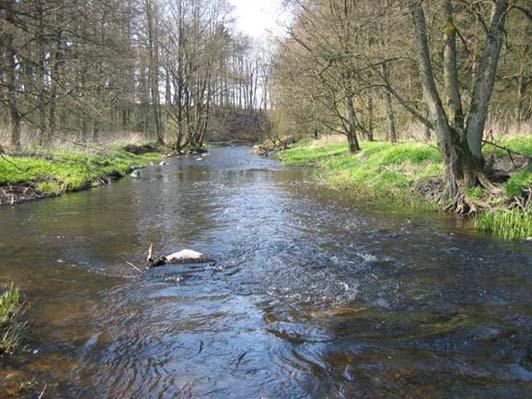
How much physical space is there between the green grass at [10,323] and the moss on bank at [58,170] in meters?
7.73

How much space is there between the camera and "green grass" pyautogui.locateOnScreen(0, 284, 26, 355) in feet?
16.4

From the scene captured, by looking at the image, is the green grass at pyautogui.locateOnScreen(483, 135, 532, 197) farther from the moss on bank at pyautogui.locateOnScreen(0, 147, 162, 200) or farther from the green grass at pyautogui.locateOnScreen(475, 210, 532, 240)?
the moss on bank at pyautogui.locateOnScreen(0, 147, 162, 200)

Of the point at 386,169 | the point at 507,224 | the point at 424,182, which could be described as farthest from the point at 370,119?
the point at 507,224

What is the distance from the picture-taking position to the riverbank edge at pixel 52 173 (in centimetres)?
1535

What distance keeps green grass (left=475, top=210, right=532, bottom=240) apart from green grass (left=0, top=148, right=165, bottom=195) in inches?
427

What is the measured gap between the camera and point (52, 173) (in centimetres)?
1761

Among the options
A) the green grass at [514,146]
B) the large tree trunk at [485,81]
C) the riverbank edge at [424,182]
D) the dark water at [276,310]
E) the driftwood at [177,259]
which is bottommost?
the dark water at [276,310]

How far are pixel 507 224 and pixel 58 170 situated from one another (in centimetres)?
1520

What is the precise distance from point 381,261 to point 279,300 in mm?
2442

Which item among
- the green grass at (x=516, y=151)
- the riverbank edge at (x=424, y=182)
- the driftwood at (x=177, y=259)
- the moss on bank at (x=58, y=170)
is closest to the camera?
the driftwood at (x=177, y=259)

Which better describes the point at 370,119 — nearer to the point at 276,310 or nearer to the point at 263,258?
the point at 263,258

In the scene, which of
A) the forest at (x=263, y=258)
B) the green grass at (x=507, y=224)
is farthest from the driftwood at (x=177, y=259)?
the green grass at (x=507, y=224)

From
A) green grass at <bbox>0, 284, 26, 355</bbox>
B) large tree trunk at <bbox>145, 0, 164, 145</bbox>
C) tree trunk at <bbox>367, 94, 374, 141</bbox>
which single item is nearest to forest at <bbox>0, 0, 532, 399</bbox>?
green grass at <bbox>0, 284, 26, 355</bbox>

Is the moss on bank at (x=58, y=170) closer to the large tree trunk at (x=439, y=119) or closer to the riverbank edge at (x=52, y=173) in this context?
the riverbank edge at (x=52, y=173)
